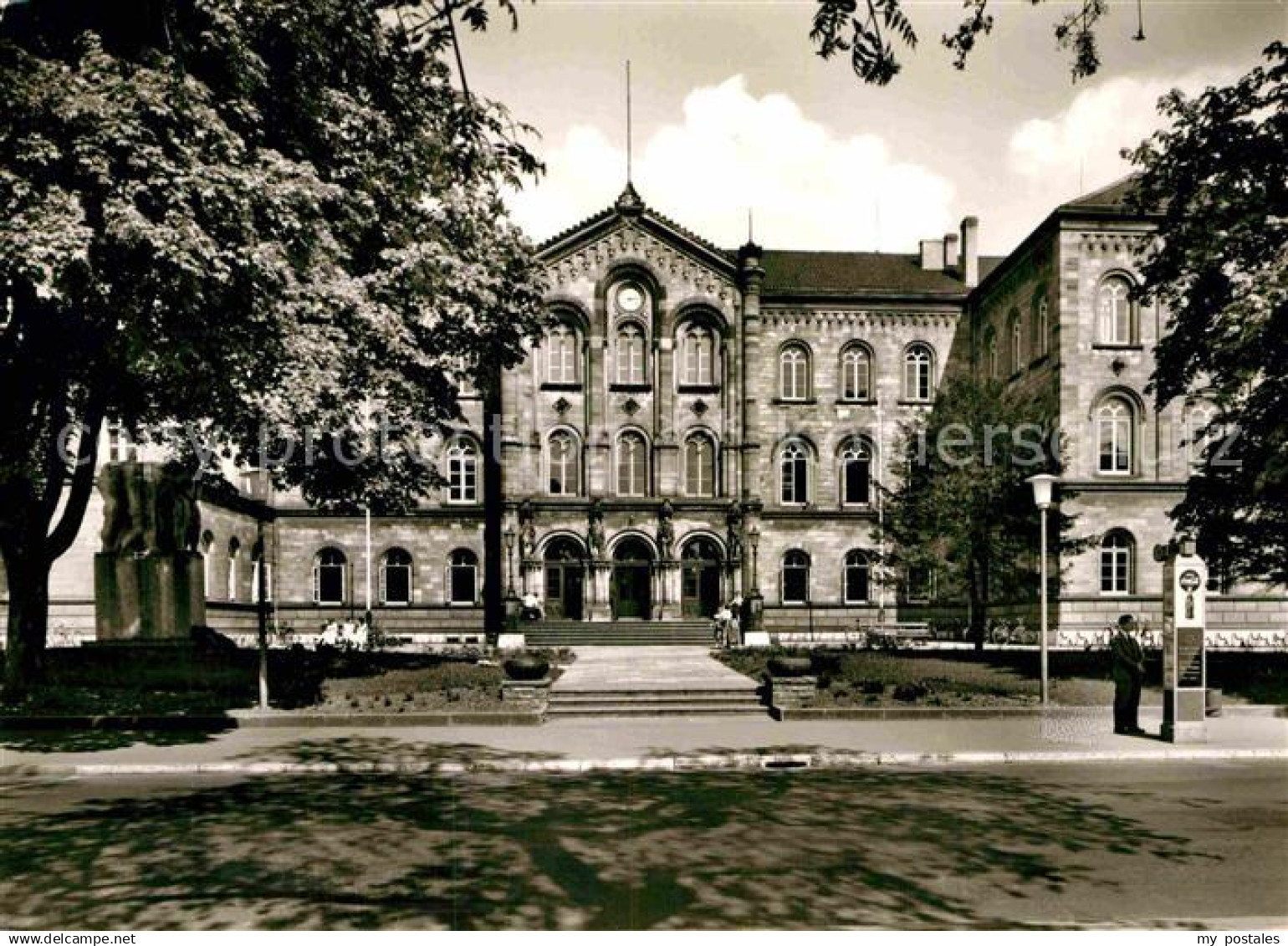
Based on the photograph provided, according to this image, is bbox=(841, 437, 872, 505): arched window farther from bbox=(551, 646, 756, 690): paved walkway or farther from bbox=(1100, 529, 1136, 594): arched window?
bbox=(551, 646, 756, 690): paved walkway

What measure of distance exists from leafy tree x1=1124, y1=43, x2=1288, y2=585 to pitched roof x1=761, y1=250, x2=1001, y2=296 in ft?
75.2

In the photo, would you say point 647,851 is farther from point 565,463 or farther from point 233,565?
point 233,565

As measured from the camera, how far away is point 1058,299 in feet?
121

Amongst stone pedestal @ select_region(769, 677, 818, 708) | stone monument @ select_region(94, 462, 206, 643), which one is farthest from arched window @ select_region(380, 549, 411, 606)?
stone pedestal @ select_region(769, 677, 818, 708)

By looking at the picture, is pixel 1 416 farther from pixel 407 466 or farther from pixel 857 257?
pixel 857 257

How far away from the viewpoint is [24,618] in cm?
1775

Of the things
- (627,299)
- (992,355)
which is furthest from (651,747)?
(992,355)

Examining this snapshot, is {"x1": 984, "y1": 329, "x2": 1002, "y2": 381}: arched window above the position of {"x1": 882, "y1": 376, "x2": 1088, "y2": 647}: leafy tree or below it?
above

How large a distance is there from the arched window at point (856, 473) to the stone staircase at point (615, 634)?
402 inches

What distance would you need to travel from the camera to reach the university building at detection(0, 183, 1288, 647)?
121 feet

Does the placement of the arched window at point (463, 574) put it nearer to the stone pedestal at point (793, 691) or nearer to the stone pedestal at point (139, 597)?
the stone pedestal at point (139, 597)

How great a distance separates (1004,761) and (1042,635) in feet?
20.1

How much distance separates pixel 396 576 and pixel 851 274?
→ 24645mm
